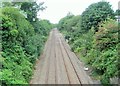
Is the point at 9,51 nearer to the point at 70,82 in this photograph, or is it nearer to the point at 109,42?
the point at 70,82

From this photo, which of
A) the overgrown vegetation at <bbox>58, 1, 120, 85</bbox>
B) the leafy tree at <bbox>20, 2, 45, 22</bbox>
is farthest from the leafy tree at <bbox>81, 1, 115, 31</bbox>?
the leafy tree at <bbox>20, 2, 45, 22</bbox>

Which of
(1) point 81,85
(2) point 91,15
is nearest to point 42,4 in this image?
(2) point 91,15

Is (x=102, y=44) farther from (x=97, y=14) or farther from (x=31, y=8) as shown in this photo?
(x=31, y=8)

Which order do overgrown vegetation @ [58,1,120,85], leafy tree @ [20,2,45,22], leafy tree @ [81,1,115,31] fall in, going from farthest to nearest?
leafy tree @ [20,2,45,22] → leafy tree @ [81,1,115,31] → overgrown vegetation @ [58,1,120,85]

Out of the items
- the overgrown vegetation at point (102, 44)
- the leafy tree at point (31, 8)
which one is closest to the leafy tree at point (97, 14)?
the overgrown vegetation at point (102, 44)

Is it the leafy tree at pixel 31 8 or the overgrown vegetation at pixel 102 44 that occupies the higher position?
the leafy tree at pixel 31 8

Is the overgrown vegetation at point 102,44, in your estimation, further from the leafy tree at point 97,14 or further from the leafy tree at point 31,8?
the leafy tree at point 31,8

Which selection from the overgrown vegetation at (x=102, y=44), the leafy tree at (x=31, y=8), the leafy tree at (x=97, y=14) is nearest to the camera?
the overgrown vegetation at (x=102, y=44)

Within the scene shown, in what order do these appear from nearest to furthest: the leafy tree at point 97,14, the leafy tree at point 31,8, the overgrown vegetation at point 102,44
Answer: the overgrown vegetation at point 102,44 < the leafy tree at point 97,14 < the leafy tree at point 31,8

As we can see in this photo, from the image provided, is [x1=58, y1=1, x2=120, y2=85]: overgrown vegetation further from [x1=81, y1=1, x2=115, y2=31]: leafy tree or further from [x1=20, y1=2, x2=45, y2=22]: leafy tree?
[x1=20, y1=2, x2=45, y2=22]: leafy tree

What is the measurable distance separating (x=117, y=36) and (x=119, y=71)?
302 centimetres

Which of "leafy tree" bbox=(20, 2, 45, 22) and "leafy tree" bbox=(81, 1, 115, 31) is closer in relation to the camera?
"leafy tree" bbox=(81, 1, 115, 31)

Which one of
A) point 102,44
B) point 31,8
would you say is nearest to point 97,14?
point 31,8

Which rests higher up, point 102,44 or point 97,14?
point 97,14
